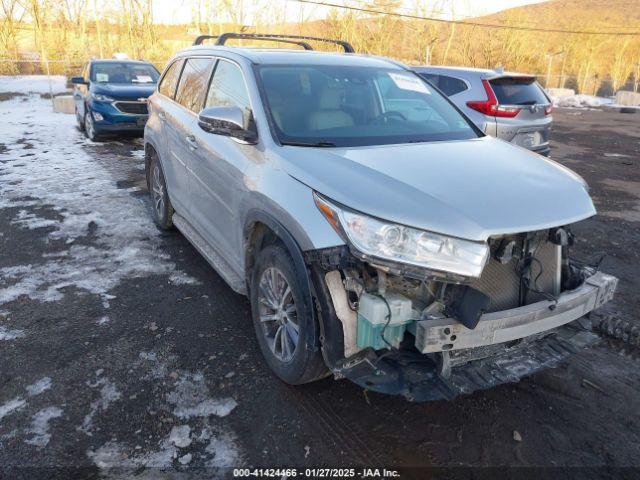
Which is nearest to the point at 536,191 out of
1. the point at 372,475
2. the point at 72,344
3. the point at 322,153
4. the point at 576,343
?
the point at 576,343

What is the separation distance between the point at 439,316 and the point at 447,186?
2.18 ft

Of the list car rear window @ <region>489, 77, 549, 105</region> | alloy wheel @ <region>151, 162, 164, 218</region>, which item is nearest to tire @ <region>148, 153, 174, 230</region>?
alloy wheel @ <region>151, 162, 164, 218</region>

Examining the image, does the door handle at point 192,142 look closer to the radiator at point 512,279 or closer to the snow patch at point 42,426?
the snow patch at point 42,426

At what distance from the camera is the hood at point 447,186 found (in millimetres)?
2309

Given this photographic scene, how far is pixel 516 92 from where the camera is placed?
8070 mm

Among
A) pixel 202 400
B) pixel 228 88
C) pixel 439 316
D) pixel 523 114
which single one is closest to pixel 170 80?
pixel 228 88

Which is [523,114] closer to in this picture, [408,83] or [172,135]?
[408,83]

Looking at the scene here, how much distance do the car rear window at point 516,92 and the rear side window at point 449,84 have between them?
504 millimetres

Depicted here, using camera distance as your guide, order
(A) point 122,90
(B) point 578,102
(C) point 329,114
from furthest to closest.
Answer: (B) point 578,102, (A) point 122,90, (C) point 329,114

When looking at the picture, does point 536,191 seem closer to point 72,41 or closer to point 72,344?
point 72,344

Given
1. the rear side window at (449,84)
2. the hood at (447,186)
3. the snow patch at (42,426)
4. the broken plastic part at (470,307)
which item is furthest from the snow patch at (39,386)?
the rear side window at (449,84)

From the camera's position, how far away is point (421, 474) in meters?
2.46

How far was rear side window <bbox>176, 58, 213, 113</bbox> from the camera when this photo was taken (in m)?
4.21

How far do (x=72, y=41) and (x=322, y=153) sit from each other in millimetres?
30260
